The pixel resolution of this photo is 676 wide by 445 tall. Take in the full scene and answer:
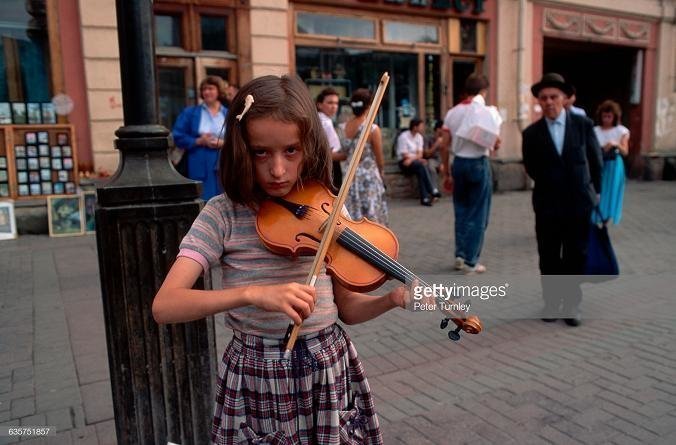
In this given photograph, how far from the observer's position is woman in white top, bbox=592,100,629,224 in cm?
469

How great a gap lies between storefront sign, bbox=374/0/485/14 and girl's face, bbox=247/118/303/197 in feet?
30.7

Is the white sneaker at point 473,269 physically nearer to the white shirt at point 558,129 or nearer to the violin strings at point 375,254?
the white shirt at point 558,129

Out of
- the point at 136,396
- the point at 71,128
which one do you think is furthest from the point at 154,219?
the point at 71,128

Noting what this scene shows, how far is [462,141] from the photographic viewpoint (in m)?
5.17

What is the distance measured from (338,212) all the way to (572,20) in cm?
1298

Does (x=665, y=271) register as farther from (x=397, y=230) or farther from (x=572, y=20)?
(x=572, y=20)

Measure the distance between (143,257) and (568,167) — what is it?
2.97m

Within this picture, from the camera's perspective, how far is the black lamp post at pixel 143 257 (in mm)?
1992

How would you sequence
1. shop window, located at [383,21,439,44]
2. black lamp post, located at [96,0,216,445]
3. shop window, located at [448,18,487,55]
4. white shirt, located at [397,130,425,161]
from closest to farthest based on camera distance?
black lamp post, located at [96,0,216,445]
shop window, located at [383,21,439,44]
white shirt, located at [397,130,425,161]
shop window, located at [448,18,487,55]

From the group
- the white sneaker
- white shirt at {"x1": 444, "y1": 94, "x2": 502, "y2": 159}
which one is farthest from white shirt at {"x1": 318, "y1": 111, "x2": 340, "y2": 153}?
the white sneaker

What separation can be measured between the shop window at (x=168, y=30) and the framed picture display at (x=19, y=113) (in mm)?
2056

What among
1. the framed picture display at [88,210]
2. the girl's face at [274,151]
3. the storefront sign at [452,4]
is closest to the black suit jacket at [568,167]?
the girl's face at [274,151]

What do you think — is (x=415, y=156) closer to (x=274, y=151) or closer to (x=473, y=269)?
(x=473, y=269)

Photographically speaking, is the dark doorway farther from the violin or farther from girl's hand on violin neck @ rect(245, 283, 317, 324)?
girl's hand on violin neck @ rect(245, 283, 317, 324)
